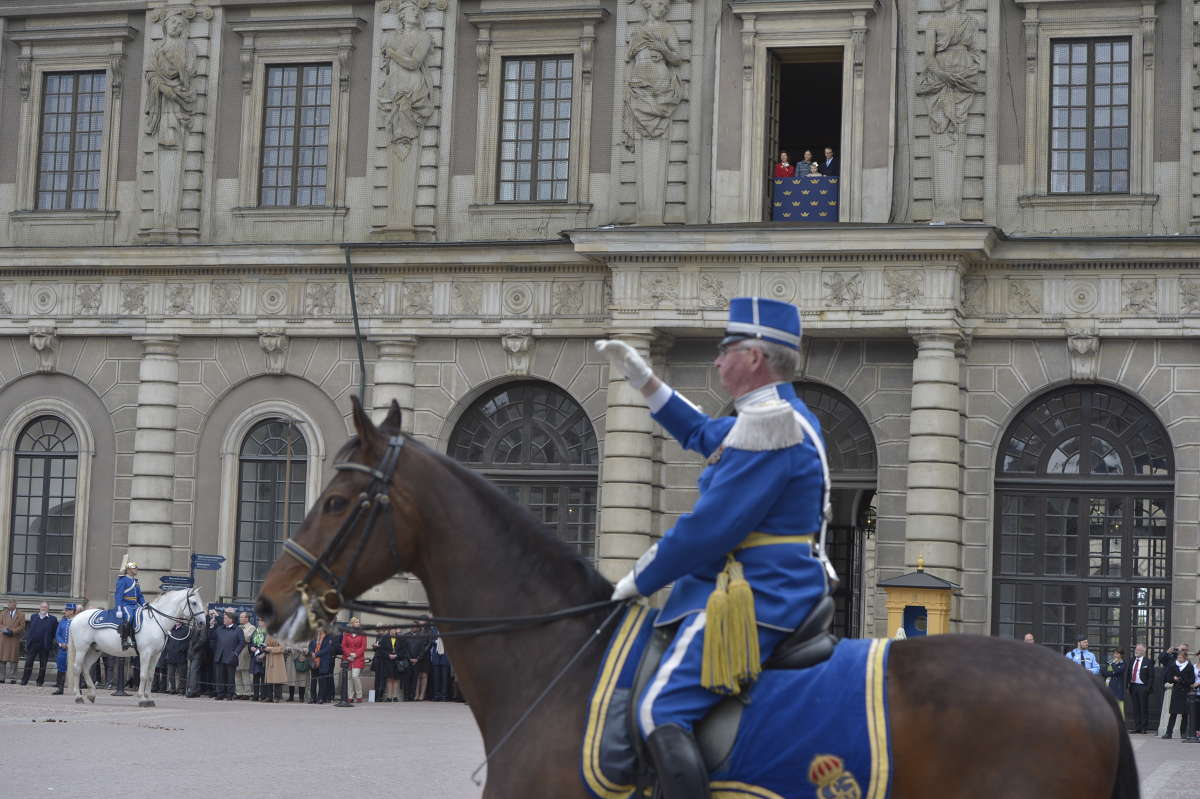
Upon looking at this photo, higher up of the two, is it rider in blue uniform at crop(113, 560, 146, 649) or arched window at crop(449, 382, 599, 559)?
arched window at crop(449, 382, 599, 559)

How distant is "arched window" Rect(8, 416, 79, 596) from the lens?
34.8 meters

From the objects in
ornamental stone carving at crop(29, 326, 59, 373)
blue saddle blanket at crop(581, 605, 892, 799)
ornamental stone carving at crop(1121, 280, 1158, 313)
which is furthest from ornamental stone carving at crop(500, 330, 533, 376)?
blue saddle blanket at crop(581, 605, 892, 799)

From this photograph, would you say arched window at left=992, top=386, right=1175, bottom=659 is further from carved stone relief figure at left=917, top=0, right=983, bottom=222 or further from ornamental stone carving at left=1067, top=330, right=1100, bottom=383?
carved stone relief figure at left=917, top=0, right=983, bottom=222

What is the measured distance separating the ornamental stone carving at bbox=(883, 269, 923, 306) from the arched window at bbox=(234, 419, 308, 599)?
11.7 metres

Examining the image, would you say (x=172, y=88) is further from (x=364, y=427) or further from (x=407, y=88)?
(x=364, y=427)

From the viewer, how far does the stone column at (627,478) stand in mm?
30453

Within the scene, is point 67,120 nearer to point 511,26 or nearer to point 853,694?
point 511,26

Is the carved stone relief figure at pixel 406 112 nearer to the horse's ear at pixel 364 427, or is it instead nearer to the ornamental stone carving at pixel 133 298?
the ornamental stone carving at pixel 133 298

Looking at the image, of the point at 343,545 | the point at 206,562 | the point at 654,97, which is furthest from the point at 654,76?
the point at 343,545

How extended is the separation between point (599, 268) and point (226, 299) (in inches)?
297

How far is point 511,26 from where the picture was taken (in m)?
32.9

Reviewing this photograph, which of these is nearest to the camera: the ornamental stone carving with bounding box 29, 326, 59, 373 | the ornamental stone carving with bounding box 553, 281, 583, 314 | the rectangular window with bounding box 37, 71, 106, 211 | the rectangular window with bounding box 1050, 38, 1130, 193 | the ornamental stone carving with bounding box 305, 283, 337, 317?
the rectangular window with bounding box 1050, 38, 1130, 193

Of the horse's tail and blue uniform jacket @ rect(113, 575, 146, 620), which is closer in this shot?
the horse's tail

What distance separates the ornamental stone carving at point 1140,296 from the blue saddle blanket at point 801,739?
24.0 m
